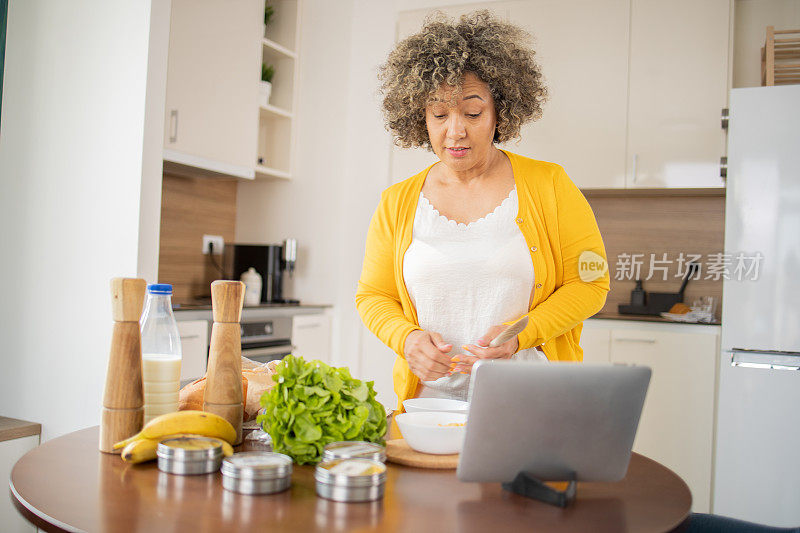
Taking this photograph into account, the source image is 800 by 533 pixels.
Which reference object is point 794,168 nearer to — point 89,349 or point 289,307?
point 289,307

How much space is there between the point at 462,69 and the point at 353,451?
3.06 feet

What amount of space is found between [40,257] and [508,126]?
1.96 m

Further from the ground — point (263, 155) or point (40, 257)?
point (263, 155)

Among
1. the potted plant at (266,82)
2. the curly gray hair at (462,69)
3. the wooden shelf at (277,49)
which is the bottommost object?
the curly gray hair at (462,69)

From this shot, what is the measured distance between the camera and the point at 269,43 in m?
3.70

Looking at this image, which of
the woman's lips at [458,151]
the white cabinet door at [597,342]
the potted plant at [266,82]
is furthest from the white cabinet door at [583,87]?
the woman's lips at [458,151]

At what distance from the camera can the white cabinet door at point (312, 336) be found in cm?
Result: 358

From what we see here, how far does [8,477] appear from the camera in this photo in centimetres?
240

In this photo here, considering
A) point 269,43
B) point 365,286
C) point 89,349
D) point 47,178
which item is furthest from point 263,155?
point 365,286

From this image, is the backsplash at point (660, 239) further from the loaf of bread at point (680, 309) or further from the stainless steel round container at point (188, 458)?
the stainless steel round container at point (188, 458)

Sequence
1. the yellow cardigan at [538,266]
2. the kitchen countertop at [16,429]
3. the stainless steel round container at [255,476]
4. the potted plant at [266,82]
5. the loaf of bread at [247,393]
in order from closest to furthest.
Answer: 1. the stainless steel round container at [255,476]
2. the loaf of bread at [247,393]
3. the yellow cardigan at [538,266]
4. the kitchen countertop at [16,429]
5. the potted plant at [266,82]

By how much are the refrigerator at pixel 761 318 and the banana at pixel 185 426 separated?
8.31 ft

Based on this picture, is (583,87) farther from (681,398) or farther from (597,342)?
(681,398)

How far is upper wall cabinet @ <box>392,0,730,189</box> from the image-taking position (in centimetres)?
336
